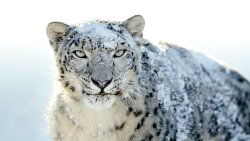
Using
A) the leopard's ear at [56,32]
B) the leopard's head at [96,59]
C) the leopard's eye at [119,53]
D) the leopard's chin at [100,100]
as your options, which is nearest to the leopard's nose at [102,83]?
the leopard's head at [96,59]

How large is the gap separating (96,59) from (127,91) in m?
0.54

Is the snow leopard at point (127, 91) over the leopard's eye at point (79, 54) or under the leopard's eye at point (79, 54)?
under

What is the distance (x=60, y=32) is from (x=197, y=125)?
6.60ft

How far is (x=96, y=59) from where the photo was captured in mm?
9391

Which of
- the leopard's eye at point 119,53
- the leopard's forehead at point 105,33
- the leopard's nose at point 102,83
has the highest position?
the leopard's forehead at point 105,33

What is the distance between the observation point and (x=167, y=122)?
33.6 feet

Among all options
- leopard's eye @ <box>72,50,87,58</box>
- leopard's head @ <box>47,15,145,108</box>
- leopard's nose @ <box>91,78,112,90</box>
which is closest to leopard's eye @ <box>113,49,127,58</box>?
leopard's head @ <box>47,15,145,108</box>

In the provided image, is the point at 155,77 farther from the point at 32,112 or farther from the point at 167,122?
the point at 32,112

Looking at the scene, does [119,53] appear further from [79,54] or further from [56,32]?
[56,32]

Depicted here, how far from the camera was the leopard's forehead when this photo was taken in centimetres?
951

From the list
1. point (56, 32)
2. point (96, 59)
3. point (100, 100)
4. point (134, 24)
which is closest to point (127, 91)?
point (100, 100)

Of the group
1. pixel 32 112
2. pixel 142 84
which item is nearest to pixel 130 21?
pixel 142 84

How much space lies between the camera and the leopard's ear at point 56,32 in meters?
9.88

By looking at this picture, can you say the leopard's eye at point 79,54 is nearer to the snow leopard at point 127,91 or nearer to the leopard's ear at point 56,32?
the snow leopard at point 127,91
